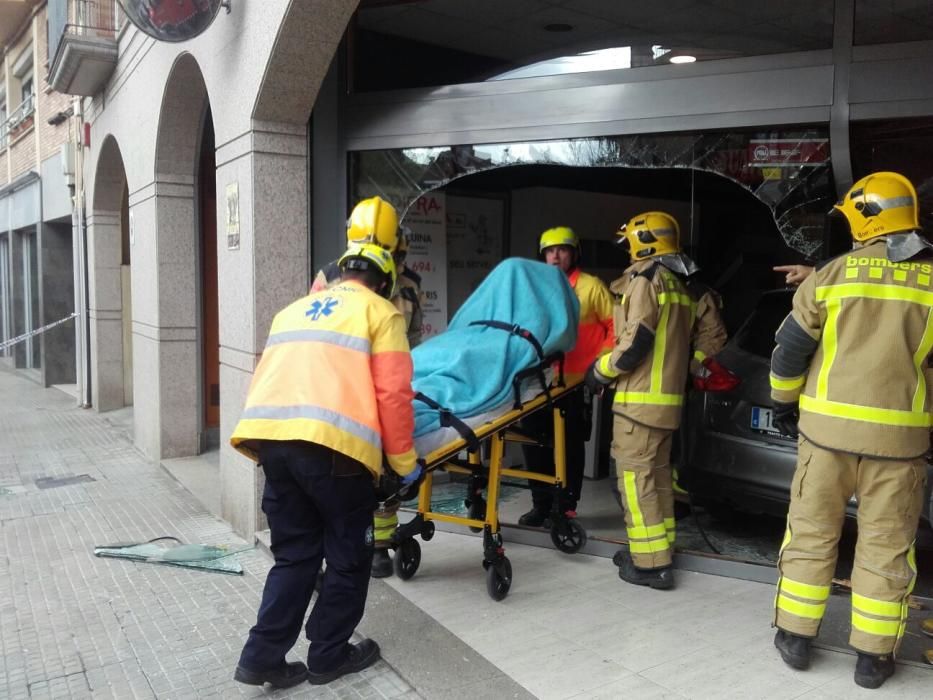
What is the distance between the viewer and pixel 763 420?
4496 millimetres

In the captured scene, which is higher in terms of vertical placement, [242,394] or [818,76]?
[818,76]

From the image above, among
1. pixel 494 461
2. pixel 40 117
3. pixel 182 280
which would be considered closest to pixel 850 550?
pixel 494 461

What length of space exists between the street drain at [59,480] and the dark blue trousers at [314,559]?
14.6 feet

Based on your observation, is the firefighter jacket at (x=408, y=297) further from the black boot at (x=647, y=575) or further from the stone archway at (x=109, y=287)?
the stone archway at (x=109, y=287)

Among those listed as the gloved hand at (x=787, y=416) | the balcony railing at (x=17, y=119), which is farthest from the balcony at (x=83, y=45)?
the gloved hand at (x=787, y=416)

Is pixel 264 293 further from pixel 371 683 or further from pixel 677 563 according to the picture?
pixel 677 563

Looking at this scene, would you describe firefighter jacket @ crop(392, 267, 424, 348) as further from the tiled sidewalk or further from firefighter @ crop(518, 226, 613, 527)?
the tiled sidewalk

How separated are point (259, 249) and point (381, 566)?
2096 millimetres

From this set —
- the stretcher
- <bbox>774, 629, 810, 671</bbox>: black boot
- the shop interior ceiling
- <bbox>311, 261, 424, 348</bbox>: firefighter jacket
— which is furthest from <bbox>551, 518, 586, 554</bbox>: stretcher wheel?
the shop interior ceiling

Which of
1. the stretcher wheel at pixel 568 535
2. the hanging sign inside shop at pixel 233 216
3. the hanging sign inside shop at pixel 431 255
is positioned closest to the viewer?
the stretcher wheel at pixel 568 535

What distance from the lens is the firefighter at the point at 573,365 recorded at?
16.4 ft

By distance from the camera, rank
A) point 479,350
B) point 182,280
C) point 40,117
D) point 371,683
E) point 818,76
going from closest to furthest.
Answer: point 371,683 < point 479,350 < point 818,76 < point 182,280 < point 40,117

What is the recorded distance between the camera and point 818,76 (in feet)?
14.3

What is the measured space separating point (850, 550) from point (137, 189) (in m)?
7.00
